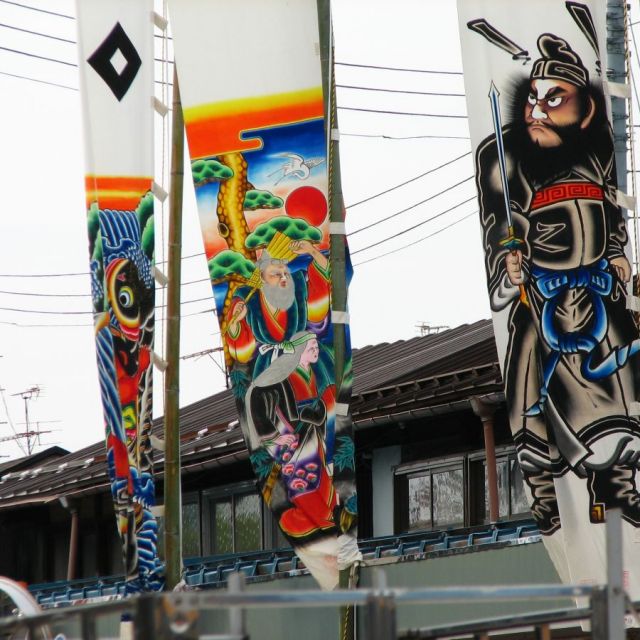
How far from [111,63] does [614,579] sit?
931cm

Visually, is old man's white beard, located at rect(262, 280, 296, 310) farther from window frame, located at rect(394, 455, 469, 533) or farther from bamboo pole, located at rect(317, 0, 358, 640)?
window frame, located at rect(394, 455, 469, 533)

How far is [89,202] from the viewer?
1430 centimetres

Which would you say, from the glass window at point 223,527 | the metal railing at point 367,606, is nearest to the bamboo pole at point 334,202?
the metal railing at point 367,606

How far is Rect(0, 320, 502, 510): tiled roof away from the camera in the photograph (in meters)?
19.9

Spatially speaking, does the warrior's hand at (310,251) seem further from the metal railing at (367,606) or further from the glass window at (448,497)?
the glass window at (448,497)

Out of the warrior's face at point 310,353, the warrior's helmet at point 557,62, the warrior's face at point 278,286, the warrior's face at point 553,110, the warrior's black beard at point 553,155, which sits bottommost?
the warrior's face at point 310,353

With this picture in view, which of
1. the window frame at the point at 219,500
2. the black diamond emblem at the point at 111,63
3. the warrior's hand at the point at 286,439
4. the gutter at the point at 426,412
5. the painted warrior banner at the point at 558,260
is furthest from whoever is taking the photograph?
the window frame at the point at 219,500

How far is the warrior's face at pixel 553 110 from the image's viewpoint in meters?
12.1

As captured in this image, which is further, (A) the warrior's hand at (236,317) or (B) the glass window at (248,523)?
(B) the glass window at (248,523)

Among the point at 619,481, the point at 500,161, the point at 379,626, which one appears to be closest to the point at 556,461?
the point at 619,481

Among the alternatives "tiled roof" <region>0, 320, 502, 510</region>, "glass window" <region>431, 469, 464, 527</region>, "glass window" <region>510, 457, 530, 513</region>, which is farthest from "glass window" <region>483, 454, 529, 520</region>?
"tiled roof" <region>0, 320, 502, 510</region>

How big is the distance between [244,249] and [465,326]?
56.6 feet

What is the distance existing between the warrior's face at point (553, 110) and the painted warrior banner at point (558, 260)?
11 mm

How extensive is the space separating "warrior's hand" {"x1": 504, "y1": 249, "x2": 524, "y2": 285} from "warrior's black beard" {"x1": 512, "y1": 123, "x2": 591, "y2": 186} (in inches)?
25.0
